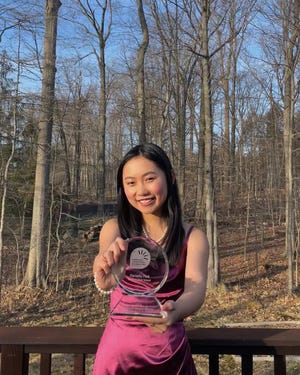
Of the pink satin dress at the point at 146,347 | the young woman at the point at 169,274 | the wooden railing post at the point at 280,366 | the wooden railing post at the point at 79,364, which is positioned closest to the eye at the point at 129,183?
the young woman at the point at 169,274

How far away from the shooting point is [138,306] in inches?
50.8

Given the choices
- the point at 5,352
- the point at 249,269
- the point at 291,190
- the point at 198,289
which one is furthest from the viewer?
the point at 249,269

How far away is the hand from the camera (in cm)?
125

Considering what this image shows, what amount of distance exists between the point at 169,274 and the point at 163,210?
0.23 meters

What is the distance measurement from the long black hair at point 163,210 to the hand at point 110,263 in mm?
160

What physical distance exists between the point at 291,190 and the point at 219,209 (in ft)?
24.2

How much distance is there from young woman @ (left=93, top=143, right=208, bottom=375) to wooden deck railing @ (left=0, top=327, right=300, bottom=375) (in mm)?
331

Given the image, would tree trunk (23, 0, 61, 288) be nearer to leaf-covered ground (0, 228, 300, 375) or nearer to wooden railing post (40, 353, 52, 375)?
leaf-covered ground (0, 228, 300, 375)

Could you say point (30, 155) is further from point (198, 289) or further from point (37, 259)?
point (198, 289)

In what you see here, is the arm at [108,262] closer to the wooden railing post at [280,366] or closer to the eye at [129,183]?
the eye at [129,183]

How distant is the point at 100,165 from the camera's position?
635 inches

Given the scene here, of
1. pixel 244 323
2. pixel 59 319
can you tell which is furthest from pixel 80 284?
pixel 244 323

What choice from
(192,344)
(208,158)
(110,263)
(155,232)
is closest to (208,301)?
(208,158)

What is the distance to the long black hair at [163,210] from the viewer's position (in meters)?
1.39
